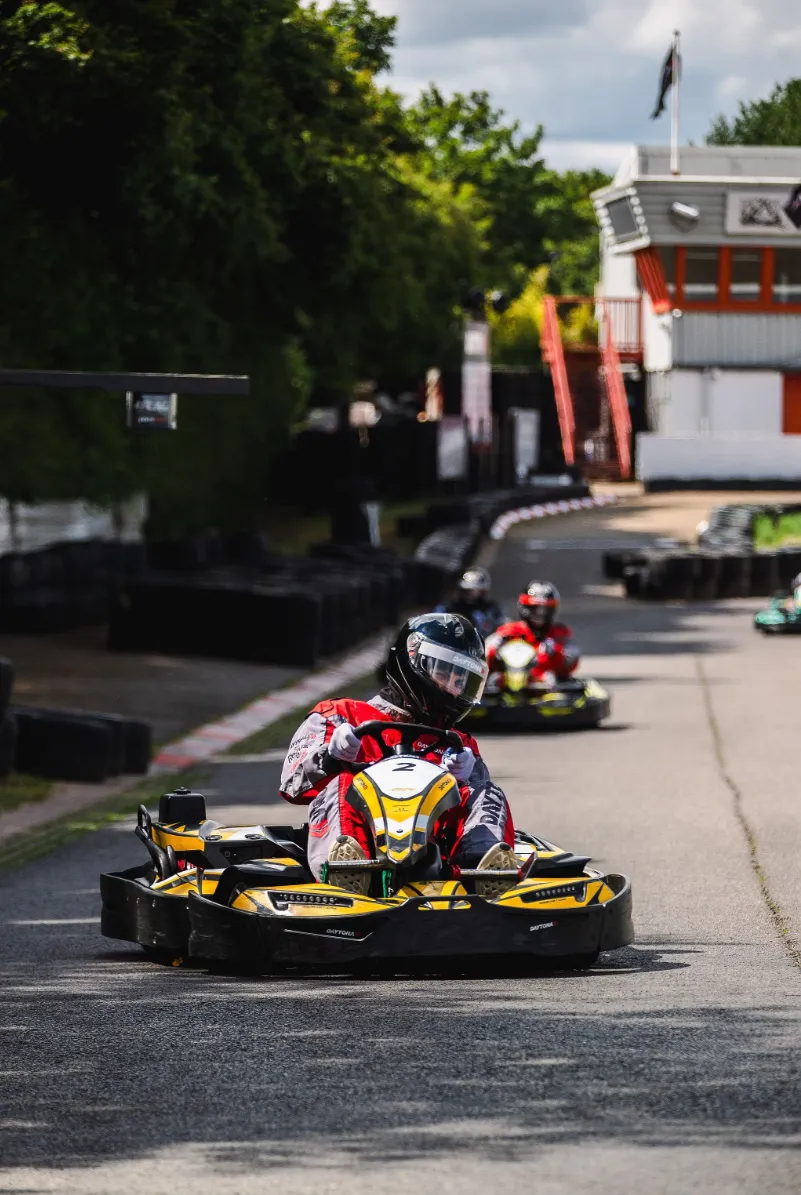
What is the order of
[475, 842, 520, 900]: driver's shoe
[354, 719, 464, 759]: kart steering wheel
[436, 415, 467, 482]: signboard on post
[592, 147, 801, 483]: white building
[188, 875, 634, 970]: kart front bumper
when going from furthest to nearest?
[436, 415, 467, 482]: signboard on post < [592, 147, 801, 483]: white building < [354, 719, 464, 759]: kart steering wheel < [475, 842, 520, 900]: driver's shoe < [188, 875, 634, 970]: kart front bumper

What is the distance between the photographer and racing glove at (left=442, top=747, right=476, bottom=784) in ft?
29.4

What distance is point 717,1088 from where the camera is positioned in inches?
233

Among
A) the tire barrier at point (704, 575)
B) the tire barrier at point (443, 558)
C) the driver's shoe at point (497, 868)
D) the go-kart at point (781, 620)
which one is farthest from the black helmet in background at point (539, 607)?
the tire barrier at point (704, 575)

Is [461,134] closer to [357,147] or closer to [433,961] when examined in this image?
[357,147]

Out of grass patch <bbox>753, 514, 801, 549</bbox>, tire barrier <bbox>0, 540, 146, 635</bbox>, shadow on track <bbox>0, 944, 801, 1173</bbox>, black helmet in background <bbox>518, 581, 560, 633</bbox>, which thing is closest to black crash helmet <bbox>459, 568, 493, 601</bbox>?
black helmet in background <bbox>518, 581, 560, 633</bbox>

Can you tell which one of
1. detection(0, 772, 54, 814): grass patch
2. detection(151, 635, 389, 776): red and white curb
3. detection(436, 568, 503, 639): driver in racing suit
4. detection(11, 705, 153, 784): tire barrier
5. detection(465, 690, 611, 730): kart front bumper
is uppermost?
detection(436, 568, 503, 639): driver in racing suit

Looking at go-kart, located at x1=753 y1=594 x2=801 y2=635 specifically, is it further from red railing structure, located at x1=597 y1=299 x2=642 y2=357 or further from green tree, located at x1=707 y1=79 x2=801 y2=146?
red railing structure, located at x1=597 y1=299 x2=642 y2=357

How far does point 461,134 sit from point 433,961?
61.0 metres

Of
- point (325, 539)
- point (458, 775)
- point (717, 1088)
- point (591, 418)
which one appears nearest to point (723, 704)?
point (458, 775)

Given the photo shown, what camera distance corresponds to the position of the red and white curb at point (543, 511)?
46719 millimetres

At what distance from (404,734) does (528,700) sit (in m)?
10.8

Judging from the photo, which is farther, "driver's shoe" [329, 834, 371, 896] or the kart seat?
the kart seat

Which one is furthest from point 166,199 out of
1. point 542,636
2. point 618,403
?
point 618,403

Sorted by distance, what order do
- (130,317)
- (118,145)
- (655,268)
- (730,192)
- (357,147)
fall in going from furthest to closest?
(655,268)
(730,192)
(357,147)
(130,317)
(118,145)
